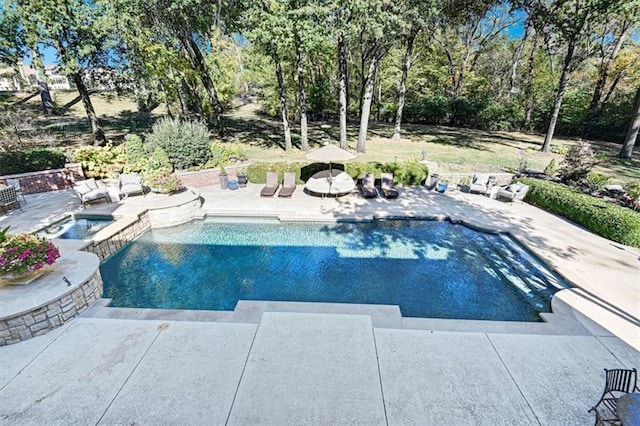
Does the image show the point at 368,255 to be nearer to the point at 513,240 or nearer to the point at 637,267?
the point at 513,240

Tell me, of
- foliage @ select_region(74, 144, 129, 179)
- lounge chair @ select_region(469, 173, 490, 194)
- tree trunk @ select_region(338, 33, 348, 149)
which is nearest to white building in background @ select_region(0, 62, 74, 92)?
foliage @ select_region(74, 144, 129, 179)

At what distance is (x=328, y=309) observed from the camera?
5352mm

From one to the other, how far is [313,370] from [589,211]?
9.58 metres

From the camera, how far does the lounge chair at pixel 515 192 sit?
35.1 feet

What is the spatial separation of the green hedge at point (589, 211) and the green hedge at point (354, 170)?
4.10 meters

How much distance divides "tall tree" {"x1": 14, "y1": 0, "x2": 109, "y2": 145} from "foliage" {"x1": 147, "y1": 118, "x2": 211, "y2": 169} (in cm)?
596

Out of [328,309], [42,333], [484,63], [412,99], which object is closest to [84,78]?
[42,333]

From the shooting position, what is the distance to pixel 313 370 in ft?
13.2

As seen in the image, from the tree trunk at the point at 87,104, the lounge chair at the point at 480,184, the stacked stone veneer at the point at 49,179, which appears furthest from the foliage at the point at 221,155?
the lounge chair at the point at 480,184

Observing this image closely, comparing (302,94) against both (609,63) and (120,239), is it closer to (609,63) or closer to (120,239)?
(120,239)

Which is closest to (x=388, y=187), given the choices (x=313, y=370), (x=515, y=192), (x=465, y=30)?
(x=515, y=192)

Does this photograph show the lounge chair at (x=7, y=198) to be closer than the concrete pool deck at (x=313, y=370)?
No

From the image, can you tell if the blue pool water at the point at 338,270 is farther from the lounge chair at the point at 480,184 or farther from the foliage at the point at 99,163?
the foliage at the point at 99,163

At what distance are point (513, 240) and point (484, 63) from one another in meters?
33.8
